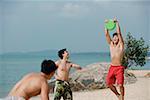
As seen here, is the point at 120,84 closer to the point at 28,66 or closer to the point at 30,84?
the point at 30,84

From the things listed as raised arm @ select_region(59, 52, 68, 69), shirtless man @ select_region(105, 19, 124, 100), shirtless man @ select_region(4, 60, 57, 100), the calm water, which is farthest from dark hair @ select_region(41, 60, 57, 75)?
the calm water

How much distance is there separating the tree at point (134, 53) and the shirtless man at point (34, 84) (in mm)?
5438

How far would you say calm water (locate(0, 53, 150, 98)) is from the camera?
8195 mm

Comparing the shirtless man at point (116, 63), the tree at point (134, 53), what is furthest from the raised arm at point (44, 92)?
the tree at point (134, 53)

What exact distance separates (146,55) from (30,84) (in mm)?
6162

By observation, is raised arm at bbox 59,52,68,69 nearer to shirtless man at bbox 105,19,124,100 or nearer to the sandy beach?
shirtless man at bbox 105,19,124,100

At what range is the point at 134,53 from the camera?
28.9ft

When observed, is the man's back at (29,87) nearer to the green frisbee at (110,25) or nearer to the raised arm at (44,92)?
the raised arm at (44,92)

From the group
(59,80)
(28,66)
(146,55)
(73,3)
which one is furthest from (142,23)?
(28,66)

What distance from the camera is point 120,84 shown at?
4398mm

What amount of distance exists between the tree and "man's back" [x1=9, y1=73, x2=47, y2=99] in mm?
5451

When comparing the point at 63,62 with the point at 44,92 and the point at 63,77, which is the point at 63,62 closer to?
the point at 63,77

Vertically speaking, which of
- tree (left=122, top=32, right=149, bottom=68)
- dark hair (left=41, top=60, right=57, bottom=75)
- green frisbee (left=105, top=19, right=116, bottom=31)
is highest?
green frisbee (left=105, top=19, right=116, bottom=31)

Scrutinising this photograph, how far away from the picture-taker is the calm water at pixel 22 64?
820cm
